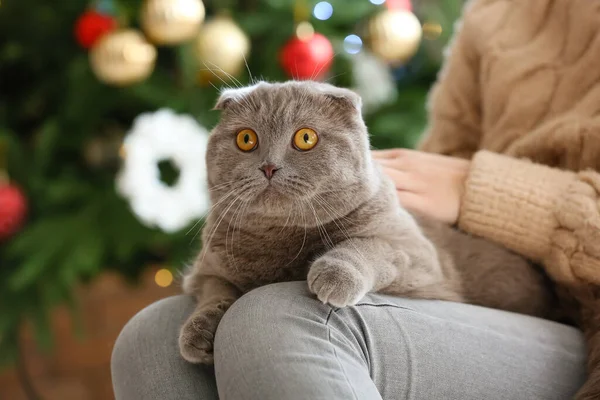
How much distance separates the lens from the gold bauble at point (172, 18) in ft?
5.35

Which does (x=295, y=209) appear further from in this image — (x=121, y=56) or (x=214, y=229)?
(x=121, y=56)

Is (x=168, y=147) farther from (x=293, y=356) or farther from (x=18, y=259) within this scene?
(x=293, y=356)

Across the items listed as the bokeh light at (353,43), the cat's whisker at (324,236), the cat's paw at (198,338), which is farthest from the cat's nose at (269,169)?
the bokeh light at (353,43)

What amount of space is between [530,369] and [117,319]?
183 cm

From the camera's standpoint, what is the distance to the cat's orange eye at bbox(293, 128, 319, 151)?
39.2 inches

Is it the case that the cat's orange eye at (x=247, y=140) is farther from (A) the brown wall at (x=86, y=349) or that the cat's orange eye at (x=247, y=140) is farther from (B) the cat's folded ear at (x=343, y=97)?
(A) the brown wall at (x=86, y=349)

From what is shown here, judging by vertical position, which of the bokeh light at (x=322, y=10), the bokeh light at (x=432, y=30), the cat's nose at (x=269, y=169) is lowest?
the cat's nose at (x=269, y=169)

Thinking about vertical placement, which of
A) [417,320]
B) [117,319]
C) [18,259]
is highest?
[417,320]

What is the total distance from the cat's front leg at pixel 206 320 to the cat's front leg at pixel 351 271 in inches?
6.8

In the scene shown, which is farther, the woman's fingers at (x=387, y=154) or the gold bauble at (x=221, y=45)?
the gold bauble at (x=221, y=45)

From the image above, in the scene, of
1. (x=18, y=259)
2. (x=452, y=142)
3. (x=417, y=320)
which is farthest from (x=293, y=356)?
(x=18, y=259)

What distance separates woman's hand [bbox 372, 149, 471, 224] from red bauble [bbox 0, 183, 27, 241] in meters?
1.12

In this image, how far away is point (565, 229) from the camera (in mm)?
1090

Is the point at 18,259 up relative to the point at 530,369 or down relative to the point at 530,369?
down
